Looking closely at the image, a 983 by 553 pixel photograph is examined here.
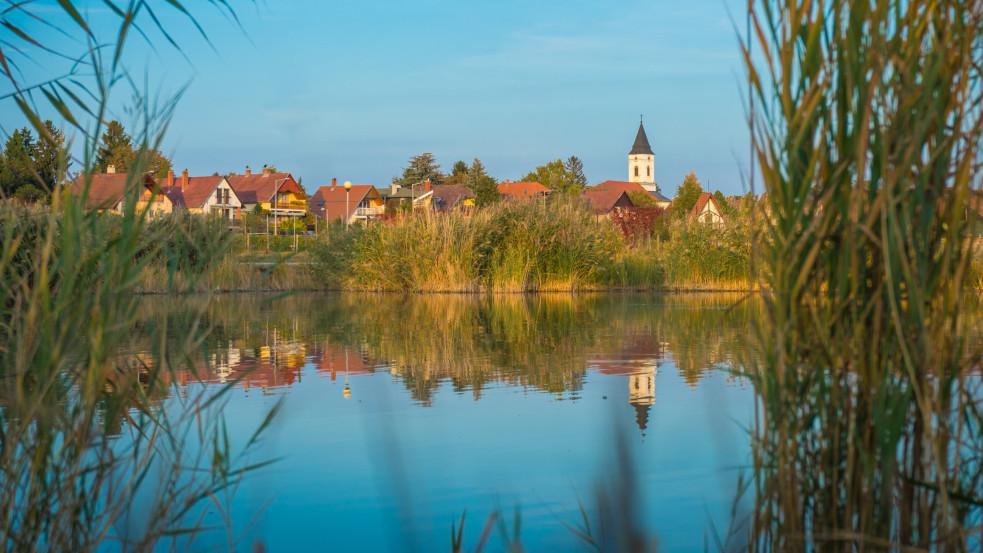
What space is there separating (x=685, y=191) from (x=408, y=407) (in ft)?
216

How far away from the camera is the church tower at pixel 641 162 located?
128500mm

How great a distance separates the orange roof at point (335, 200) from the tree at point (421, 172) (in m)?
4.29

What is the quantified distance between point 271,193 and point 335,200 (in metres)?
10.9

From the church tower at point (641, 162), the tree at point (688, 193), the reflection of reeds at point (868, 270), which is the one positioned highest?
the church tower at point (641, 162)

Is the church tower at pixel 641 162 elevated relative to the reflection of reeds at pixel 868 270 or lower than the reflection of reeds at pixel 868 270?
elevated

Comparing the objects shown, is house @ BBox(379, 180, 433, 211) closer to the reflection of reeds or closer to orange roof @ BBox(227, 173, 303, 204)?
orange roof @ BBox(227, 173, 303, 204)

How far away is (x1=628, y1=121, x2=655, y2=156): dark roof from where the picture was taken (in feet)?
420

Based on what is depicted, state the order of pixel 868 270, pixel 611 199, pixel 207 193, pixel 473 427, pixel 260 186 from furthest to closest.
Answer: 1. pixel 611 199
2. pixel 260 186
3. pixel 207 193
4. pixel 473 427
5. pixel 868 270

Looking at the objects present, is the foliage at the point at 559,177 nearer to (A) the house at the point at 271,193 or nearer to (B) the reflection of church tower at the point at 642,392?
(A) the house at the point at 271,193

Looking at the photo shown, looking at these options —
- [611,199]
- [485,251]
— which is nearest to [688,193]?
[611,199]

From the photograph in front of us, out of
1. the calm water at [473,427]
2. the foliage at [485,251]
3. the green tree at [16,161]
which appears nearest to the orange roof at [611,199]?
the foliage at [485,251]

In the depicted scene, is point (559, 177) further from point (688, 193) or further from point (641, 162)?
point (641, 162)

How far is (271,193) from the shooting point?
69.4 metres

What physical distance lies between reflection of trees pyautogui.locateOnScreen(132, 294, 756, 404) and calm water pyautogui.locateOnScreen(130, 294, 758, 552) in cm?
4
